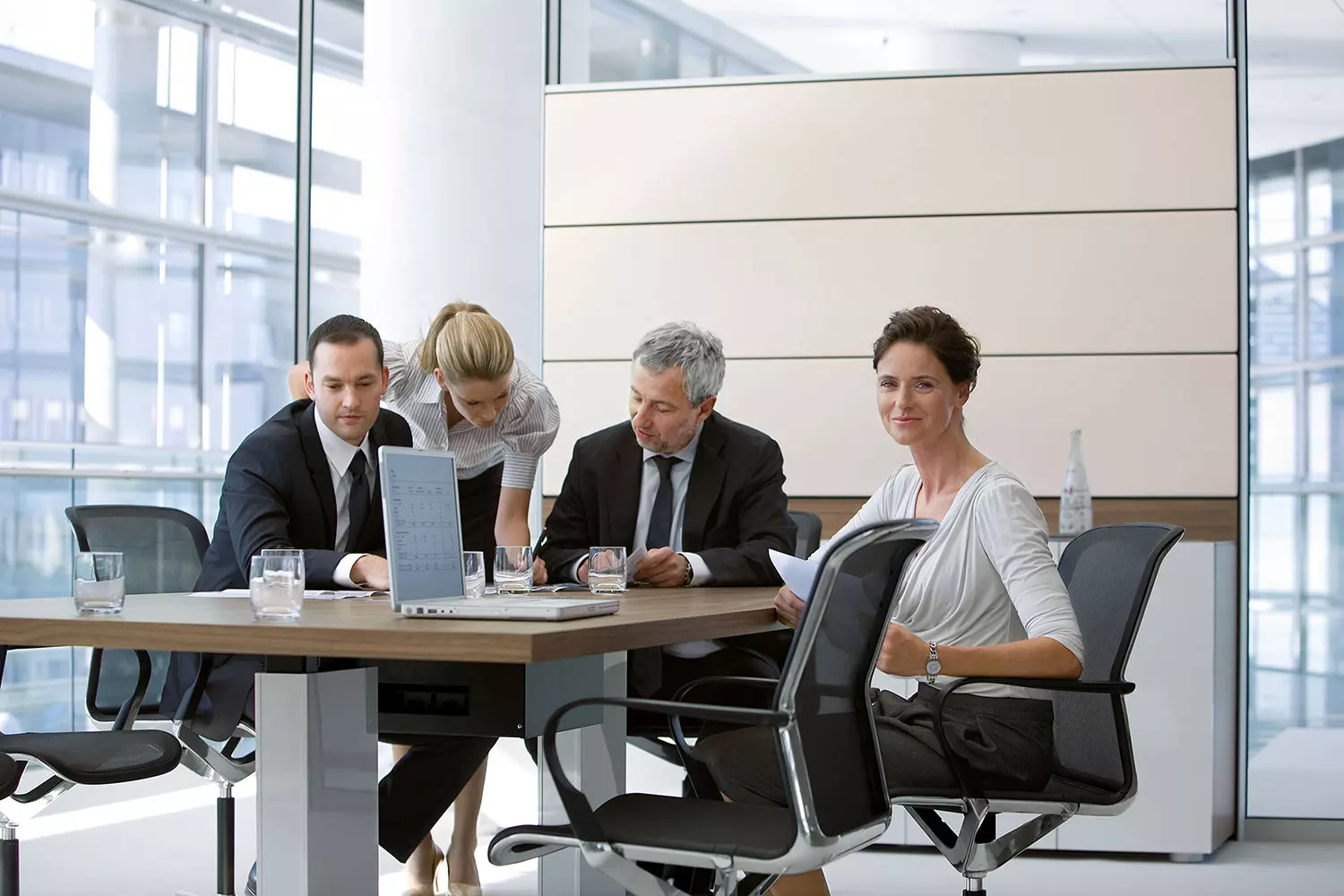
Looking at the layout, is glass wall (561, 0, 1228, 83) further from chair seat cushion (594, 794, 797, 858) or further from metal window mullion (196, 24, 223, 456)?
chair seat cushion (594, 794, 797, 858)

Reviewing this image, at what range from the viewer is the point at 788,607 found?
2627 millimetres

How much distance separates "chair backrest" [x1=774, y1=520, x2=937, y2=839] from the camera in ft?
6.13

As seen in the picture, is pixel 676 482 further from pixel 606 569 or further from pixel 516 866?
pixel 516 866

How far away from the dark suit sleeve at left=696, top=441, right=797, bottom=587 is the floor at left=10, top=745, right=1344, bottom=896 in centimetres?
113

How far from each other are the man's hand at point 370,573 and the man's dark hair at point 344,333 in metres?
0.55

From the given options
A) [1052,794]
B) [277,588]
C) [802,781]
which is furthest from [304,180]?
[802,781]

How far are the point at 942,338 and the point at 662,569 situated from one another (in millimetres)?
869

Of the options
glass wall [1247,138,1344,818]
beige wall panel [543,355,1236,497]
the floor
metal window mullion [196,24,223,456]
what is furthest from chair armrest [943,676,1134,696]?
metal window mullion [196,24,223,456]

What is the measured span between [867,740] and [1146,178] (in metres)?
2.91

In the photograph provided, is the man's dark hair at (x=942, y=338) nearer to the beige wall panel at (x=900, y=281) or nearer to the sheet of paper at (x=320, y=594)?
the sheet of paper at (x=320, y=594)

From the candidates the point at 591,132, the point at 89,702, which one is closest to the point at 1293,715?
the point at 591,132

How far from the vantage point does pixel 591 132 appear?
482cm

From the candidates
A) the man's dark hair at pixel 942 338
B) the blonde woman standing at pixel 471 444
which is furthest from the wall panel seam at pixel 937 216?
the man's dark hair at pixel 942 338

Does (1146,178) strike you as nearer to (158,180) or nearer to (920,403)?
(920,403)
